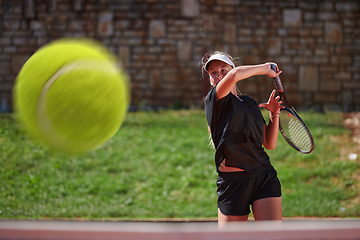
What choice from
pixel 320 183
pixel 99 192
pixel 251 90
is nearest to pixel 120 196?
pixel 99 192

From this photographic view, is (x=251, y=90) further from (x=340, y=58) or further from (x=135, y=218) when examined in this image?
(x=135, y=218)

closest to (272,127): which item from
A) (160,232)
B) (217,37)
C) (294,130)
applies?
(294,130)

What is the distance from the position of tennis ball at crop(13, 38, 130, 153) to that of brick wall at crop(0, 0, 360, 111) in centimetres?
673

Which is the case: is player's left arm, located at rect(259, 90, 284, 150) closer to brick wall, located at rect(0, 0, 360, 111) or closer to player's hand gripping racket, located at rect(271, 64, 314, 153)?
player's hand gripping racket, located at rect(271, 64, 314, 153)

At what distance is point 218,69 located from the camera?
2.71m

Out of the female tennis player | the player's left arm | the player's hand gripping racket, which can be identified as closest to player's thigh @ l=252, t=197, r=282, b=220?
the female tennis player

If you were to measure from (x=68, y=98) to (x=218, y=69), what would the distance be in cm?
122

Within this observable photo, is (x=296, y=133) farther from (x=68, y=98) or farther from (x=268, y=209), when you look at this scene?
(x=68, y=98)

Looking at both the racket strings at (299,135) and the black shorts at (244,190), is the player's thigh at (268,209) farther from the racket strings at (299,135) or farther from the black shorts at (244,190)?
the racket strings at (299,135)

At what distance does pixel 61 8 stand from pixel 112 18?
58.0 inches

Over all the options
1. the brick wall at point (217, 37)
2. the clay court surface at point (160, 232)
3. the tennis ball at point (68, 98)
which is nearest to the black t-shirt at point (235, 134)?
the tennis ball at point (68, 98)

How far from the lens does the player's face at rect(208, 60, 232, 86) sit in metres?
2.71

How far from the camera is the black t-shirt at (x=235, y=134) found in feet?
8.31

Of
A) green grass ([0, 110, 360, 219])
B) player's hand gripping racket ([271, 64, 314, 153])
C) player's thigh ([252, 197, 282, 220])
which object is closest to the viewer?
player's thigh ([252, 197, 282, 220])
